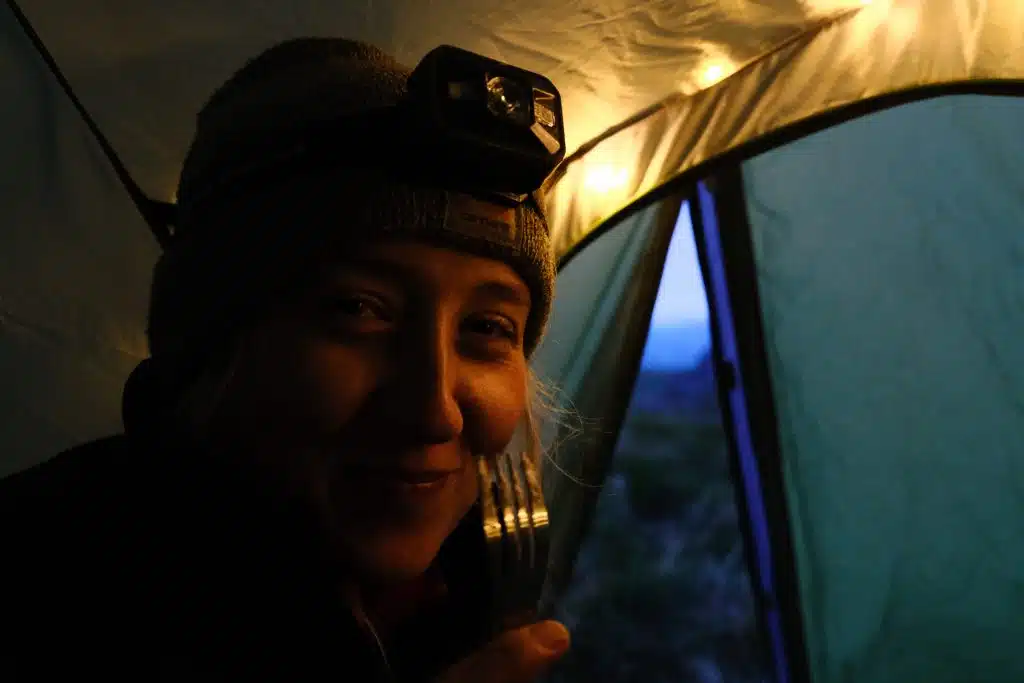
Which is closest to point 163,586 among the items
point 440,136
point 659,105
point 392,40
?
point 440,136

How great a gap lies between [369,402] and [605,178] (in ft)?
2.38

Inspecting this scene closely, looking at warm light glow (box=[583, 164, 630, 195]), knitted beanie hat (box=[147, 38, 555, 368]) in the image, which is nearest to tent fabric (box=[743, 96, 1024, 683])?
warm light glow (box=[583, 164, 630, 195])

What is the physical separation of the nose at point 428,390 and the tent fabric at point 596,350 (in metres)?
0.83

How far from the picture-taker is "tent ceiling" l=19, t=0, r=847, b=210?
0.74 meters

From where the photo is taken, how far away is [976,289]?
1.26 meters

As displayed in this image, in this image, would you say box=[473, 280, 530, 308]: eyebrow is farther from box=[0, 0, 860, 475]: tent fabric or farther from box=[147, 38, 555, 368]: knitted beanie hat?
box=[0, 0, 860, 475]: tent fabric

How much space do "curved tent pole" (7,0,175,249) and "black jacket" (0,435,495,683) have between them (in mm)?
284

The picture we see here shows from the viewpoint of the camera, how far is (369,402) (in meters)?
0.54

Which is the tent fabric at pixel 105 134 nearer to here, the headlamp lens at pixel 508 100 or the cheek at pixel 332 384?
the headlamp lens at pixel 508 100

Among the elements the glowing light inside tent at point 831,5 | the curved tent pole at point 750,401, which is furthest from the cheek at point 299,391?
the curved tent pole at point 750,401

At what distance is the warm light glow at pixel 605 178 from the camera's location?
112 cm

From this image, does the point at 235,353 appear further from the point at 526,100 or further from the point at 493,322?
the point at 526,100

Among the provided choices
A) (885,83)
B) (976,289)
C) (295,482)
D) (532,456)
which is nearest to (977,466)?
(976,289)

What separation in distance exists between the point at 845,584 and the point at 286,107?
1347mm
